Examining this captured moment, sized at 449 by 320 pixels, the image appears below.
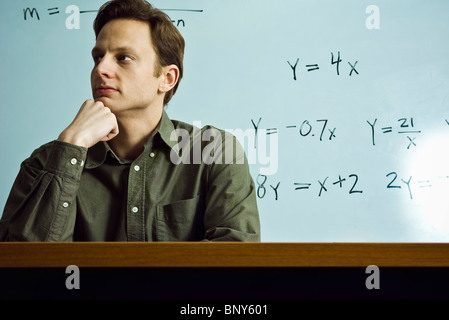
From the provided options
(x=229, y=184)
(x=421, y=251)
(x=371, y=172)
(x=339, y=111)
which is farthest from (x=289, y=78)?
(x=421, y=251)

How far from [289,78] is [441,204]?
675 millimetres

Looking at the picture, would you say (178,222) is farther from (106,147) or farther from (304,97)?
(304,97)

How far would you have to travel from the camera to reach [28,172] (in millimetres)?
1111

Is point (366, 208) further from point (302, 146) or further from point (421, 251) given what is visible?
point (421, 251)

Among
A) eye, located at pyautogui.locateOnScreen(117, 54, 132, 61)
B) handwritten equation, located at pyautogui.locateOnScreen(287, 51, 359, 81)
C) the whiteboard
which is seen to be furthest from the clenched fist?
handwritten equation, located at pyautogui.locateOnScreen(287, 51, 359, 81)

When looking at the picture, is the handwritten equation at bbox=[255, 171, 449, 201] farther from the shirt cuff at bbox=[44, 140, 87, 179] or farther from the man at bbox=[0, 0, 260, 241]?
the shirt cuff at bbox=[44, 140, 87, 179]

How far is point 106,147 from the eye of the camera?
116cm

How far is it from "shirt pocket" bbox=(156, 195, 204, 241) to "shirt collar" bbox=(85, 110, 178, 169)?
175 millimetres

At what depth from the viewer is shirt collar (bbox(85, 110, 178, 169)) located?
45.0 inches

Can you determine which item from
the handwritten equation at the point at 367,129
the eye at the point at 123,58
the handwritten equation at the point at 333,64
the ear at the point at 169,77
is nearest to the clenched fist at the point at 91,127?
the eye at the point at 123,58

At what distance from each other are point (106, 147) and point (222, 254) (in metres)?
0.69

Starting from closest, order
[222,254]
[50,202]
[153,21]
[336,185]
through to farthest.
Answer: [222,254]
[50,202]
[153,21]
[336,185]
